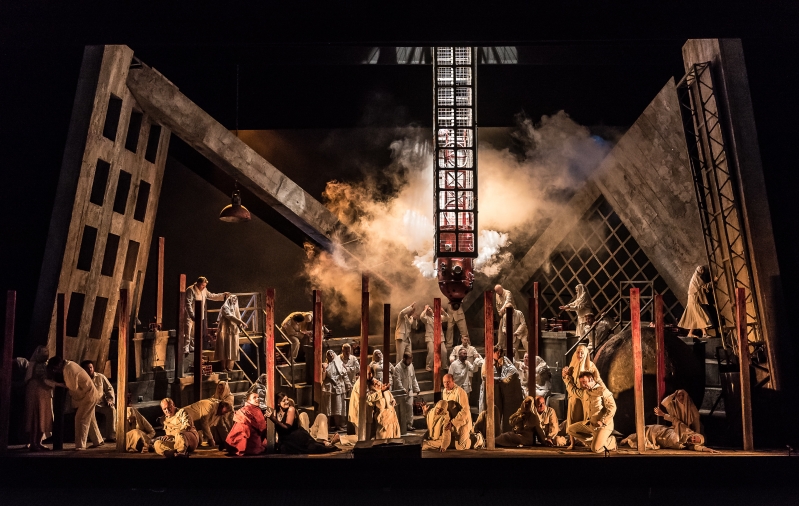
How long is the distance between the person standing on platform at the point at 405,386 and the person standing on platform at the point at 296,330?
2.26 meters

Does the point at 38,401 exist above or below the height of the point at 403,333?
below

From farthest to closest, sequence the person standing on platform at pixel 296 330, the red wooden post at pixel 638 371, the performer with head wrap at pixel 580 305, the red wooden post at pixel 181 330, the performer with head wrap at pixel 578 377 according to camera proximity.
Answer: the performer with head wrap at pixel 580 305 → the person standing on platform at pixel 296 330 → the red wooden post at pixel 181 330 → the performer with head wrap at pixel 578 377 → the red wooden post at pixel 638 371

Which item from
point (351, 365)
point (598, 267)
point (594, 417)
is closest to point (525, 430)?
point (594, 417)

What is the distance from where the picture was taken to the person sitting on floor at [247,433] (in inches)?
402

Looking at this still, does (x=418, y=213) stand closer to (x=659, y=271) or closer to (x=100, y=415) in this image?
(x=659, y=271)

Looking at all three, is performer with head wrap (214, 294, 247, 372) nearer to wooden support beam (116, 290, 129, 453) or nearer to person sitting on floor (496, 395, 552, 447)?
wooden support beam (116, 290, 129, 453)

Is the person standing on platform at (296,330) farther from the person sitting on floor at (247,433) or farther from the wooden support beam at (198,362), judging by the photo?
the person sitting on floor at (247,433)

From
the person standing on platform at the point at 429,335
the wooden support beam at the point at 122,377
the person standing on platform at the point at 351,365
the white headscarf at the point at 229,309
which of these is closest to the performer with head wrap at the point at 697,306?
the person standing on platform at the point at 429,335

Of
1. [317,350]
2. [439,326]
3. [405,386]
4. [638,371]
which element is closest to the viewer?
[638,371]

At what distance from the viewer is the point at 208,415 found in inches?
427

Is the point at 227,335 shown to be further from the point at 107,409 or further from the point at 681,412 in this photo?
the point at 681,412

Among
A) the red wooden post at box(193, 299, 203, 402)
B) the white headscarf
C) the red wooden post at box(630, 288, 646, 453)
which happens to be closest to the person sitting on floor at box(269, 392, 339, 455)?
the red wooden post at box(193, 299, 203, 402)

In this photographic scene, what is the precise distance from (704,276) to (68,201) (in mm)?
9309

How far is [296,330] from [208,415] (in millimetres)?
3895
